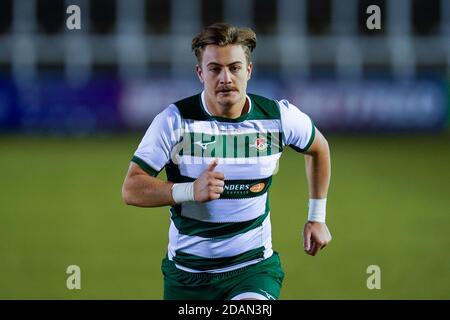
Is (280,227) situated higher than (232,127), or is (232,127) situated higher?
(232,127)

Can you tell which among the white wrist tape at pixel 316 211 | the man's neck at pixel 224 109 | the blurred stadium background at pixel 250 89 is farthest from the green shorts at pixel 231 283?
the blurred stadium background at pixel 250 89

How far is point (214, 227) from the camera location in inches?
181

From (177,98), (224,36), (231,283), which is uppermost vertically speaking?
(224,36)

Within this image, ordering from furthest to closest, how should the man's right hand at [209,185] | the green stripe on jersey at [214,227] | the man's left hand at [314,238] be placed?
the man's left hand at [314,238]
the green stripe on jersey at [214,227]
the man's right hand at [209,185]

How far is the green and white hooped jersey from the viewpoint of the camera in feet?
14.9

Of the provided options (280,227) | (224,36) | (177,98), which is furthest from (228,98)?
(177,98)

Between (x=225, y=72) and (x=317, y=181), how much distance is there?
38.3 inches

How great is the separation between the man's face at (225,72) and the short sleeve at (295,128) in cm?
36

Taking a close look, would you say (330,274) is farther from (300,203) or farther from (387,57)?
(387,57)

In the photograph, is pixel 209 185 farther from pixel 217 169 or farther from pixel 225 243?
pixel 225 243

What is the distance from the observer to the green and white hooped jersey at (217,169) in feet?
14.9

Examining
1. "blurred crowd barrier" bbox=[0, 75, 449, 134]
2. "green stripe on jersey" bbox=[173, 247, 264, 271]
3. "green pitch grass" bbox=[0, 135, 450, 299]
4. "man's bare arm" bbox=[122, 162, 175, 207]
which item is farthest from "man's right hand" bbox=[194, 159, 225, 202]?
"blurred crowd barrier" bbox=[0, 75, 449, 134]

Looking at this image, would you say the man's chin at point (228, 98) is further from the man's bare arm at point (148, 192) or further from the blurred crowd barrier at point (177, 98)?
the blurred crowd barrier at point (177, 98)
